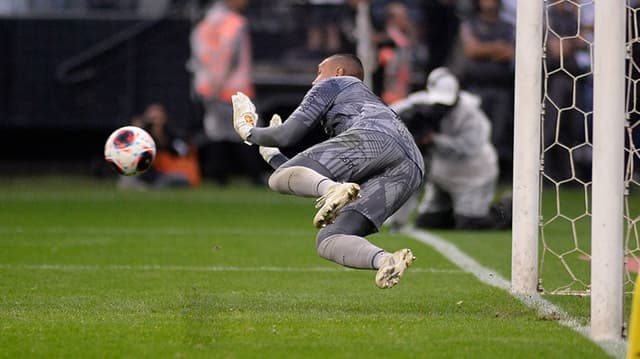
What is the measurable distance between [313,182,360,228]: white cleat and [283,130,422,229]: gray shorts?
19.1 inches

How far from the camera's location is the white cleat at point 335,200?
7.04 metres

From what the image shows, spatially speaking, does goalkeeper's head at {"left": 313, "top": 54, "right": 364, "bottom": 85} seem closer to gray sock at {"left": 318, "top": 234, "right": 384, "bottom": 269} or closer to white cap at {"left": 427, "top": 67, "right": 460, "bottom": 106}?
gray sock at {"left": 318, "top": 234, "right": 384, "bottom": 269}

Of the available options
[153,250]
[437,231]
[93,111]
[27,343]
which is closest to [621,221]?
[27,343]

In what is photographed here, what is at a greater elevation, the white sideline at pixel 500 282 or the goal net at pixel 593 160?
the goal net at pixel 593 160

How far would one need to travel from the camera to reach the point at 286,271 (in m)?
10.1

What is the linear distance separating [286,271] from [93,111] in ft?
35.5

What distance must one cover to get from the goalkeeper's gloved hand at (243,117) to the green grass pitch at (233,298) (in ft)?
3.14

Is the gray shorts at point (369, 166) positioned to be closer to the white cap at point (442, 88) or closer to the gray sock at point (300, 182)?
the gray sock at point (300, 182)

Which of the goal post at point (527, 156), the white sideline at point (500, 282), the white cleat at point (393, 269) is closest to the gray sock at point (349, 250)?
the white cleat at point (393, 269)

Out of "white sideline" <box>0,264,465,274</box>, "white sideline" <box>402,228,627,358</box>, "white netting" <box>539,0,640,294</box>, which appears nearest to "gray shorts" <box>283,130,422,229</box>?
"white sideline" <box>402,228,627,358</box>

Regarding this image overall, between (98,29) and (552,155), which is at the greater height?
(98,29)

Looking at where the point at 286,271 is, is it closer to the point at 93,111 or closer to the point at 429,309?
the point at 429,309

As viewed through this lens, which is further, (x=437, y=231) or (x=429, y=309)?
(x=437, y=231)

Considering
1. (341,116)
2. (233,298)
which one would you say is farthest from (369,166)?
(233,298)
